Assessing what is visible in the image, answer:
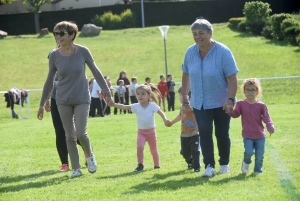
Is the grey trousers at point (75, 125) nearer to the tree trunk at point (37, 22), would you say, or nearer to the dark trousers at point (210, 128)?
the dark trousers at point (210, 128)

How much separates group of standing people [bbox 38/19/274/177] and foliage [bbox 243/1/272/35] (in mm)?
46985

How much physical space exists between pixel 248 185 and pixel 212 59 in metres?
1.71

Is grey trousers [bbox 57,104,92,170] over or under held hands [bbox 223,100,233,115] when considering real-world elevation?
under

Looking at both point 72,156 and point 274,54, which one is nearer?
point 72,156

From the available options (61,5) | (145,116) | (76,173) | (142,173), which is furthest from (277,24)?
(76,173)

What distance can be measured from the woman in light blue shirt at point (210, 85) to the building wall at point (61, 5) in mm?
67600

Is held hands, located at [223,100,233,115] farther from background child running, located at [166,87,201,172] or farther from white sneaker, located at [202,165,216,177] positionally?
background child running, located at [166,87,201,172]

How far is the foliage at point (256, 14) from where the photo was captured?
5594 cm

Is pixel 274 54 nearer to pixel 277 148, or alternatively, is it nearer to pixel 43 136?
pixel 43 136

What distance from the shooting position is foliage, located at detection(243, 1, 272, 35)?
5594 centimetres

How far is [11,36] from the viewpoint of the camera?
66.9 m

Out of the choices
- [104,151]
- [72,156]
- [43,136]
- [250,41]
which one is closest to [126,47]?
[250,41]

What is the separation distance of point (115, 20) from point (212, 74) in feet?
195

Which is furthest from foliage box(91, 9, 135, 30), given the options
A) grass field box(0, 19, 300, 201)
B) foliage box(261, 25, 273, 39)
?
grass field box(0, 19, 300, 201)
